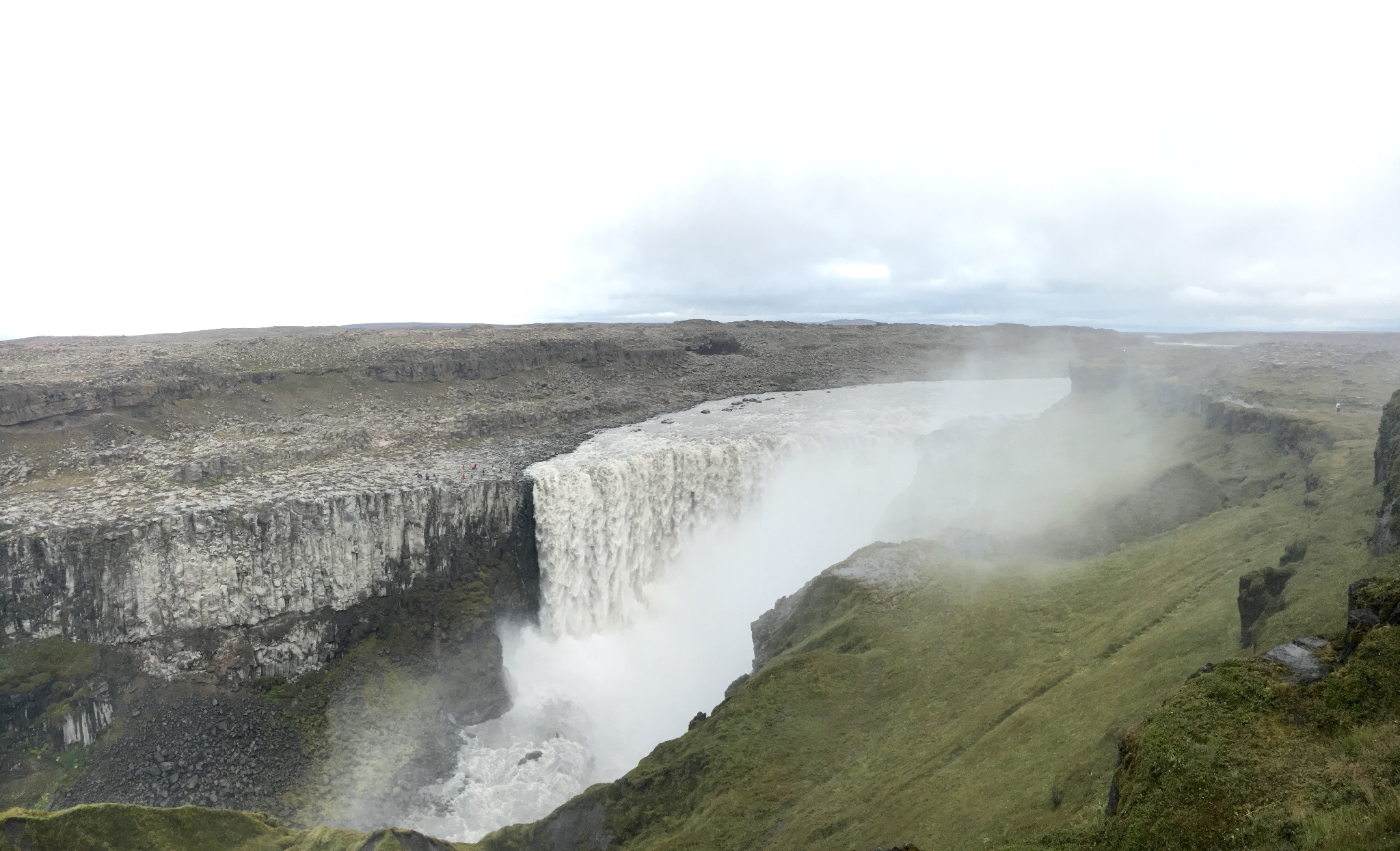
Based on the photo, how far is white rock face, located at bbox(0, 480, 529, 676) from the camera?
34.1m

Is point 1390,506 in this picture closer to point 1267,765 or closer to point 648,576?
point 1267,765

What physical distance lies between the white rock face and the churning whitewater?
9208 mm

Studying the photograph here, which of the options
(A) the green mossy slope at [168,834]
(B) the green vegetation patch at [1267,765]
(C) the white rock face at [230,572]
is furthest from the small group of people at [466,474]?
(B) the green vegetation patch at [1267,765]

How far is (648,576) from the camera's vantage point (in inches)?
2035

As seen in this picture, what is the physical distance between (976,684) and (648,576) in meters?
30.3

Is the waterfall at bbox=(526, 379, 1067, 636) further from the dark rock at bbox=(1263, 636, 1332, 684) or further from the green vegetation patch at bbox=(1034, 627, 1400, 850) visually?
the dark rock at bbox=(1263, 636, 1332, 684)

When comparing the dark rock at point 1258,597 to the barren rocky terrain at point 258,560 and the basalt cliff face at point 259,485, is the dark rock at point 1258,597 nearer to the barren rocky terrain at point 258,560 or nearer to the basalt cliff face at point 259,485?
the barren rocky terrain at point 258,560

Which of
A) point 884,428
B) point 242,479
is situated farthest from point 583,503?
point 884,428

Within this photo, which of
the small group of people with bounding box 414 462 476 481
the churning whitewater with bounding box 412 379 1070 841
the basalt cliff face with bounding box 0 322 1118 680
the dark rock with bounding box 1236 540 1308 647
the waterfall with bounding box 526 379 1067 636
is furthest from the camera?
the waterfall with bounding box 526 379 1067 636

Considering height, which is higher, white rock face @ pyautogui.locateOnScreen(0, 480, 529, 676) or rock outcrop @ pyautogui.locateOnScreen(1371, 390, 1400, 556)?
rock outcrop @ pyautogui.locateOnScreen(1371, 390, 1400, 556)

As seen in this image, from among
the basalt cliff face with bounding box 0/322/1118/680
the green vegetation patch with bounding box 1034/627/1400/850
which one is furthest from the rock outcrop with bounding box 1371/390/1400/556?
the basalt cliff face with bounding box 0/322/1118/680

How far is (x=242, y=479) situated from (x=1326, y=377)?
91479mm

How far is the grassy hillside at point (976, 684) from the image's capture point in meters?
17.4

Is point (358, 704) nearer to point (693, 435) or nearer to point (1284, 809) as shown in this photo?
point (693, 435)
